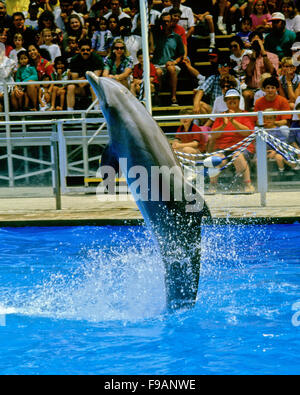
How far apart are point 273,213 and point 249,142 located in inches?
53.8

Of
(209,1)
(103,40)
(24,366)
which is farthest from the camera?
(209,1)

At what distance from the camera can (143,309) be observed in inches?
251

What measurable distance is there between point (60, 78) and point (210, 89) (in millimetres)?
3576

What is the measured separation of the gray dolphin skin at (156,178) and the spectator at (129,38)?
34.4 feet

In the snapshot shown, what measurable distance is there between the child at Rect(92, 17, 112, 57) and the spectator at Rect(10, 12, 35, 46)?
189cm

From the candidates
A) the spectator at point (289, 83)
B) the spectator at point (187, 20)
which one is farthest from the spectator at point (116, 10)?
the spectator at point (289, 83)

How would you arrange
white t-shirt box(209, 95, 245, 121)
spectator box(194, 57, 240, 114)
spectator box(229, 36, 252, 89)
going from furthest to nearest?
spectator box(229, 36, 252, 89)
spectator box(194, 57, 240, 114)
white t-shirt box(209, 95, 245, 121)

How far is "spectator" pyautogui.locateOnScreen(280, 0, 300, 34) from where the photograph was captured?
15422 millimetres

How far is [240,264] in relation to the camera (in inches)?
328

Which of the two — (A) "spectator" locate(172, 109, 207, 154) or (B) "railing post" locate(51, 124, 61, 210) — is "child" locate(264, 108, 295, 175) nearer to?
(A) "spectator" locate(172, 109, 207, 154)

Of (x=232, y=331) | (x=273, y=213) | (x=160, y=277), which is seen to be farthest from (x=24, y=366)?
(x=273, y=213)

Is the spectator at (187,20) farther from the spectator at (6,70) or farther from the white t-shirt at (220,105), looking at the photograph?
the spectator at (6,70)

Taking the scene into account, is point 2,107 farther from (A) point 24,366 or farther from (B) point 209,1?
Answer: (A) point 24,366

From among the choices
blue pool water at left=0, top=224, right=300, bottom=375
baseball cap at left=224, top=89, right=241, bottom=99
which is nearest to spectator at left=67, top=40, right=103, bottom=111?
baseball cap at left=224, top=89, right=241, bottom=99
